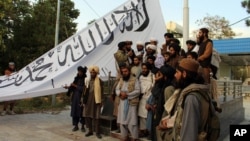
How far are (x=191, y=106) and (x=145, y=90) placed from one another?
3242mm

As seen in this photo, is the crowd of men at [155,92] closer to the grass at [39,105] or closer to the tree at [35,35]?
the grass at [39,105]

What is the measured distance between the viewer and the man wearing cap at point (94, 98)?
Result: 7.12 metres

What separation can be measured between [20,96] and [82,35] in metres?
2.26

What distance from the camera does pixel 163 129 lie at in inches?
144

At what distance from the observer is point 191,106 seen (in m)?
2.93

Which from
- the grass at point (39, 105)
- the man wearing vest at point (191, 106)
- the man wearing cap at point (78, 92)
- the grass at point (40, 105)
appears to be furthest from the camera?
the grass at point (40, 105)

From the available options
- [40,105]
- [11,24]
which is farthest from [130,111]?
[11,24]

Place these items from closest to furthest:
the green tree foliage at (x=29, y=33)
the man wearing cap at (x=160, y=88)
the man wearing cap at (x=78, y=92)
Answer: the man wearing cap at (x=160, y=88) < the man wearing cap at (x=78, y=92) < the green tree foliage at (x=29, y=33)

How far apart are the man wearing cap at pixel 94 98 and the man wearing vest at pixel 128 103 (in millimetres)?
811

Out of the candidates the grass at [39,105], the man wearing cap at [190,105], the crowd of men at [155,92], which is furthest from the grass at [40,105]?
the man wearing cap at [190,105]

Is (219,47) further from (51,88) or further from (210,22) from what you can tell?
(51,88)

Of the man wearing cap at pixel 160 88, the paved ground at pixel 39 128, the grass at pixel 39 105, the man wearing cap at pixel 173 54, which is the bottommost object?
the paved ground at pixel 39 128

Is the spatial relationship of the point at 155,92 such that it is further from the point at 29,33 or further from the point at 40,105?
the point at 29,33

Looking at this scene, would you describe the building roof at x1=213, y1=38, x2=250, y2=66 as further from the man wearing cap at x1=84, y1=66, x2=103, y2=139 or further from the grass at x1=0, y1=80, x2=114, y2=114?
the man wearing cap at x1=84, y1=66, x2=103, y2=139
